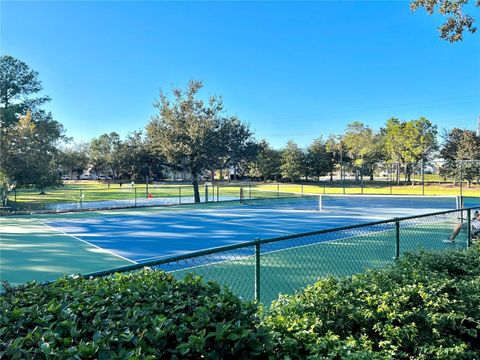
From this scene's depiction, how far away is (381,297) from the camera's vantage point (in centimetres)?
359

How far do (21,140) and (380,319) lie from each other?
91.4ft

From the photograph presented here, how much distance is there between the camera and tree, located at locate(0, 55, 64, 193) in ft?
80.7

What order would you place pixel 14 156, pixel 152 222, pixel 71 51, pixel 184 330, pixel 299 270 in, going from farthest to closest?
pixel 14 156 → pixel 71 51 → pixel 152 222 → pixel 299 270 → pixel 184 330

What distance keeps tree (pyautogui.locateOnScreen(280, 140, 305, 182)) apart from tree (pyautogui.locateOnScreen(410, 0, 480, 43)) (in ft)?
139

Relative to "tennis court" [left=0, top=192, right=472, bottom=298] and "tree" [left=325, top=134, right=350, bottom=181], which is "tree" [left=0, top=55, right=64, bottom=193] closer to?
"tennis court" [left=0, top=192, right=472, bottom=298]

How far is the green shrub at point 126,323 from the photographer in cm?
183

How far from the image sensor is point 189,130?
998 inches

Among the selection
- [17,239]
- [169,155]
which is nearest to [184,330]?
[17,239]

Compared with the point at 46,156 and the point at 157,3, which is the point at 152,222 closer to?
the point at 157,3

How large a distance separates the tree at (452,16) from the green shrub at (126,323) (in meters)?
10.2

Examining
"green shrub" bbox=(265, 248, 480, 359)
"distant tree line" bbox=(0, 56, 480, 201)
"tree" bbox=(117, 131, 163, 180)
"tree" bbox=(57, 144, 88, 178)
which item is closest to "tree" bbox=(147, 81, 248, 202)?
"distant tree line" bbox=(0, 56, 480, 201)

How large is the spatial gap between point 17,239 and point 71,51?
11.5m

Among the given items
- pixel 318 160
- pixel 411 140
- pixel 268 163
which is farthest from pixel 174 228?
pixel 411 140

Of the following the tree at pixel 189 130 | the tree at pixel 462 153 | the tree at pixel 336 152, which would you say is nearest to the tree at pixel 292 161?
the tree at pixel 336 152
